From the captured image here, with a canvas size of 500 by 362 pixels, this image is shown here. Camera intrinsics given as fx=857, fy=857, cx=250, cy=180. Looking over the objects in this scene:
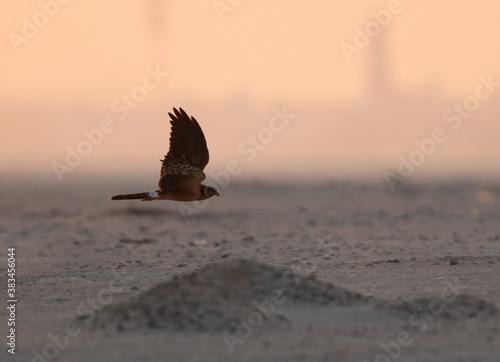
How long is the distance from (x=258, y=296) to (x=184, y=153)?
12.6ft

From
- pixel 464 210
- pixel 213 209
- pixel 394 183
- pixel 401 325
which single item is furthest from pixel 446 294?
pixel 394 183

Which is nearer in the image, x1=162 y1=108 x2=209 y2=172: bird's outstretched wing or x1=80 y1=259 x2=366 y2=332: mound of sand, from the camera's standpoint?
x1=80 y1=259 x2=366 y2=332: mound of sand

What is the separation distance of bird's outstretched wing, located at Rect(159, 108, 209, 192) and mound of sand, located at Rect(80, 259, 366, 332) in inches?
129

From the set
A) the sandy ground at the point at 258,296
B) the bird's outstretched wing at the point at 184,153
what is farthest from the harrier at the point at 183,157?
the sandy ground at the point at 258,296

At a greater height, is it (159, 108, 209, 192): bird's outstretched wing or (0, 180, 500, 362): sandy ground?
(159, 108, 209, 192): bird's outstretched wing

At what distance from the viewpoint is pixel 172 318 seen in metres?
7.23

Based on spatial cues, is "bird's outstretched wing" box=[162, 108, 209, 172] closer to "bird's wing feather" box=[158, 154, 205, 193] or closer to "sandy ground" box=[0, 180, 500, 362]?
"bird's wing feather" box=[158, 154, 205, 193]

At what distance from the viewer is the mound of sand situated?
7.21 metres

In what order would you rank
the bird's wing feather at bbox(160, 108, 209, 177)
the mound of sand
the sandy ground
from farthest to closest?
the bird's wing feather at bbox(160, 108, 209, 177), the mound of sand, the sandy ground

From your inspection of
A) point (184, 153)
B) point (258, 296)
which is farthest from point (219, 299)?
point (184, 153)

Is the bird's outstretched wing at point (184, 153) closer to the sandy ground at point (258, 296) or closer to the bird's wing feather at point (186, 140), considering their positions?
the bird's wing feather at point (186, 140)

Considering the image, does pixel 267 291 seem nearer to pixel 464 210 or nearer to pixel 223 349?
pixel 223 349

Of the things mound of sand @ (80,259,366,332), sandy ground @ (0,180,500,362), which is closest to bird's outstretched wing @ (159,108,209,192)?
sandy ground @ (0,180,500,362)

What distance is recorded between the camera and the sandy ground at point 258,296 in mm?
A: 6727
